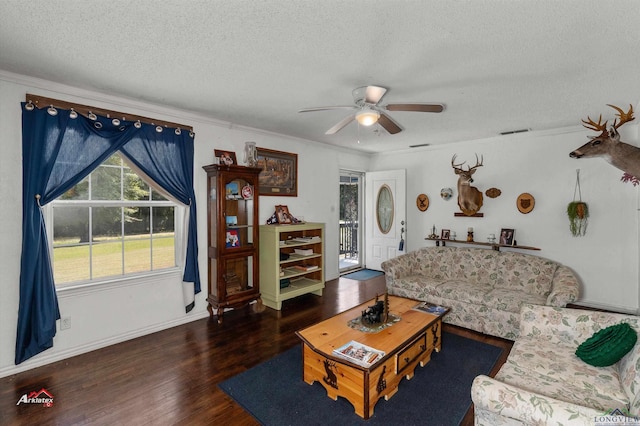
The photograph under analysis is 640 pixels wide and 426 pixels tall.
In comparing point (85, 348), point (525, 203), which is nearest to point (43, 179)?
point (85, 348)

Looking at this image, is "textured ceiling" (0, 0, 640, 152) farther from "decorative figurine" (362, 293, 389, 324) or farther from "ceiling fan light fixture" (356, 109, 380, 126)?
"decorative figurine" (362, 293, 389, 324)

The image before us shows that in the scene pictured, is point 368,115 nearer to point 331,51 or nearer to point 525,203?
point 331,51

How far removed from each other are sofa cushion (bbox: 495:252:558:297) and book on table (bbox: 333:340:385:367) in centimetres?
260

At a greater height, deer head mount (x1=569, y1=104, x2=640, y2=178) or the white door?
deer head mount (x1=569, y1=104, x2=640, y2=178)

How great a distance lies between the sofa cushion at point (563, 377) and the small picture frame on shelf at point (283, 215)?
128 inches

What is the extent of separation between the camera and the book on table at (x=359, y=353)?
2059 millimetres

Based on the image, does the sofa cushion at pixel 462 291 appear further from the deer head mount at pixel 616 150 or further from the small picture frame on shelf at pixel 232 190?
the small picture frame on shelf at pixel 232 190

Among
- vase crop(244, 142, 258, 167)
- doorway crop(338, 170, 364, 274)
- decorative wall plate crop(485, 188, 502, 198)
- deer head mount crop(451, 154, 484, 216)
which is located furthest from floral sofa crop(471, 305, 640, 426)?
doorway crop(338, 170, 364, 274)

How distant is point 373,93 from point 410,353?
2.14m

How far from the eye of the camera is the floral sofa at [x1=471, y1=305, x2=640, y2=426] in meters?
1.38

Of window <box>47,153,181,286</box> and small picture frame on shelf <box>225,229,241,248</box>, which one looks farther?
small picture frame on shelf <box>225,229,241,248</box>

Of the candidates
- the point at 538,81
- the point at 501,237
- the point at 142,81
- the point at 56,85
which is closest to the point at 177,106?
the point at 142,81

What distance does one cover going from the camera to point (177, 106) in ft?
11.3

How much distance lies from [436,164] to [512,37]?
12.2ft
